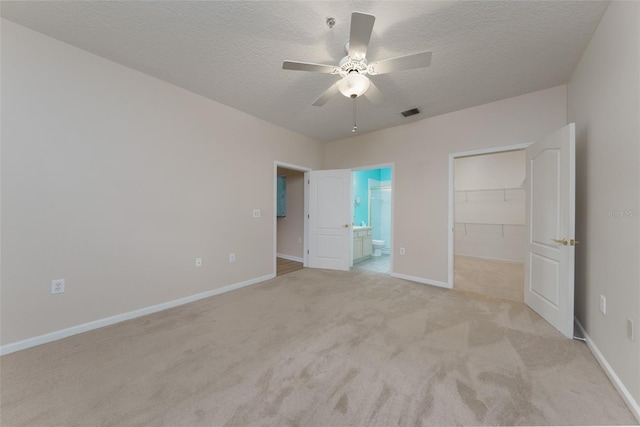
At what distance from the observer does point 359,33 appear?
1.54 m

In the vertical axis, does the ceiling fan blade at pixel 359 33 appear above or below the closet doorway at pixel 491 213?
above

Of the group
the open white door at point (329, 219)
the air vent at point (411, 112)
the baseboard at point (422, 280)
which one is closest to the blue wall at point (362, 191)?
the open white door at point (329, 219)

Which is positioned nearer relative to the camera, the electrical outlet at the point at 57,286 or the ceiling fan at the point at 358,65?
the ceiling fan at the point at 358,65

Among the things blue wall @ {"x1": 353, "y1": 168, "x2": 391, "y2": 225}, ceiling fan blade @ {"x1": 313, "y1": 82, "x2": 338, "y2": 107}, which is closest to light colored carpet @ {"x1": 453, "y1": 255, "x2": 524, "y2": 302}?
blue wall @ {"x1": 353, "y1": 168, "x2": 391, "y2": 225}

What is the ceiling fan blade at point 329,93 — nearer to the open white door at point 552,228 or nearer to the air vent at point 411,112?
the air vent at point 411,112

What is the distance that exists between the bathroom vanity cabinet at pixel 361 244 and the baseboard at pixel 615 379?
3.52 meters

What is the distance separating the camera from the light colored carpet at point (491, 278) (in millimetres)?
3355

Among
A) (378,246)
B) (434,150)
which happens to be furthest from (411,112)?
(378,246)

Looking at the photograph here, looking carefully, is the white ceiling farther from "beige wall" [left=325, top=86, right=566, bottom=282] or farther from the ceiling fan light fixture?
the ceiling fan light fixture

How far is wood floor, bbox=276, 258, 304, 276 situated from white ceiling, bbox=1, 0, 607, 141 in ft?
10.0

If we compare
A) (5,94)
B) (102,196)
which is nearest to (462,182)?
(102,196)

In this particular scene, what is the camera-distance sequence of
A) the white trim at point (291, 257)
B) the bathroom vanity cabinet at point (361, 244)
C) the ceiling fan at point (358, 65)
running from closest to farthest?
1. the ceiling fan at point (358, 65)
2. the bathroom vanity cabinet at point (361, 244)
3. the white trim at point (291, 257)

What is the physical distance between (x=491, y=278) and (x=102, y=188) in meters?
5.66

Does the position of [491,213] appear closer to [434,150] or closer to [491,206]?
[491,206]
